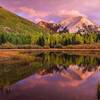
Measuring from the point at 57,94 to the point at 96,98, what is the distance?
523 centimetres

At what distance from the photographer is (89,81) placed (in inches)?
1806

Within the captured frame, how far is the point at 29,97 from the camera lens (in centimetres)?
3177

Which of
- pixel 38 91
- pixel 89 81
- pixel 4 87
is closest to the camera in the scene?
pixel 38 91

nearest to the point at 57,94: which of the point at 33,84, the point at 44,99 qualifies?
the point at 44,99

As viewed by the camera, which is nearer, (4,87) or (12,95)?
(12,95)

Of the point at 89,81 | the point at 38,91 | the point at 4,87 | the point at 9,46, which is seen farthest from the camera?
the point at 9,46

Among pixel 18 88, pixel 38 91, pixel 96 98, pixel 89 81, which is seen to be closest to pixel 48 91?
pixel 38 91

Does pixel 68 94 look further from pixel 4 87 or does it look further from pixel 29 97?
pixel 4 87

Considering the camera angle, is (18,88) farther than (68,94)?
Yes

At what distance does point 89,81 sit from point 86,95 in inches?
530

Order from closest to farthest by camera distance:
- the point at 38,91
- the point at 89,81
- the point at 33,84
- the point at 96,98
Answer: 1. the point at 96,98
2. the point at 38,91
3. the point at 33,84
4. the point at 89,81

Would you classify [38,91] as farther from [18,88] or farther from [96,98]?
[96,98]

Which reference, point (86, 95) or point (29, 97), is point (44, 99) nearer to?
point (29, 97)

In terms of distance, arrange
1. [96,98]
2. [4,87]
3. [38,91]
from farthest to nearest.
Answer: [4,87] → [38,91] → [96,98]
